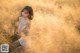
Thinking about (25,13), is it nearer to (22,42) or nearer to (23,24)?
(23,24)

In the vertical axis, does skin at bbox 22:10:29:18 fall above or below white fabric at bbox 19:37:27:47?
above

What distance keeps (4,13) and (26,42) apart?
1.49ft

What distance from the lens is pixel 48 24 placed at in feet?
8.61

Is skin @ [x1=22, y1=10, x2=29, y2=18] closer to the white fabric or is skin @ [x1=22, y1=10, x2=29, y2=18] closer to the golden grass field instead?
the golden grass field

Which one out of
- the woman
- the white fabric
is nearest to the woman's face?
the woman

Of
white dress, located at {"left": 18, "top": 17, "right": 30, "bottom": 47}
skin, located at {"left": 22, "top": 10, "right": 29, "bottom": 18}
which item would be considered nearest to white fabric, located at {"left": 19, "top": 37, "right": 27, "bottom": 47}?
white dress, located at {"left": 18, "top": 17, "right": 30, "bottom": 47}

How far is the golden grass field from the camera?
2.53m

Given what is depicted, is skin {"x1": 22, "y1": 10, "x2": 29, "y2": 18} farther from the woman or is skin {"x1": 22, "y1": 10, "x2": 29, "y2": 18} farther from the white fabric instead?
the white fabric

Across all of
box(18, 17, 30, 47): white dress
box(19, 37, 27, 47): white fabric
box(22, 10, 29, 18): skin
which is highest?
box(22, 10, 29, 18): skin

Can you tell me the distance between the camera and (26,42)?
2529 mm

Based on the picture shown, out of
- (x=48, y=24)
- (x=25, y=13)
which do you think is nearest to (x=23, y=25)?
(x=25, y=13)

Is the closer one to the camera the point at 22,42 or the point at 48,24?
the point at 22,42

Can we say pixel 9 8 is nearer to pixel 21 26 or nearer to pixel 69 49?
pixel 21 26

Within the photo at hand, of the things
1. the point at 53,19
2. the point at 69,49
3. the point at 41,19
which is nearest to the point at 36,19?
the point at 41,19
